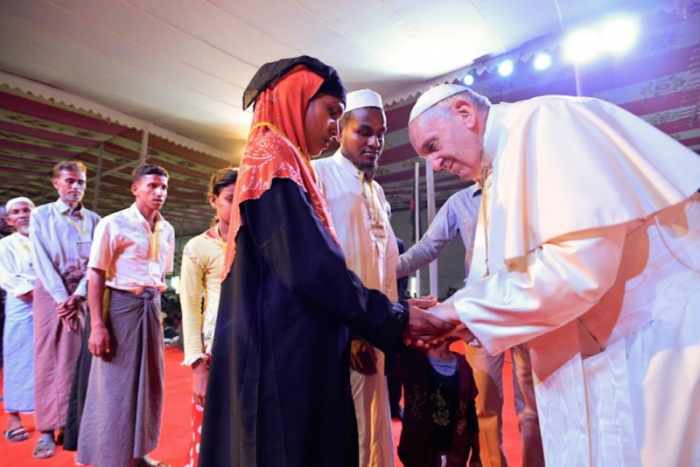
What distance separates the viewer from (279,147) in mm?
1260

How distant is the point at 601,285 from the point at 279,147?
103 centimetres

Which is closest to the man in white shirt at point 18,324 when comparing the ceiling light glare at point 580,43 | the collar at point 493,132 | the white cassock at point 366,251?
the white cassock at point 366,251

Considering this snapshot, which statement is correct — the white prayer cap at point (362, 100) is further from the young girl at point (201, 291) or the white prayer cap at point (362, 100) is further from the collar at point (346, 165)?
the young girl at point (201, 291)

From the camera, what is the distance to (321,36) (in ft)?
13.8

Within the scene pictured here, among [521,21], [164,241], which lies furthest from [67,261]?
[521,21]

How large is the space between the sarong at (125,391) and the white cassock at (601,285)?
8.27 ft

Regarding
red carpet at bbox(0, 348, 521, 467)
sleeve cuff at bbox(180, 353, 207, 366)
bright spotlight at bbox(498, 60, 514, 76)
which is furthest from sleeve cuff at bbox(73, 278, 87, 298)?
bright spotlight at bbox(498, 60, 514, 76)

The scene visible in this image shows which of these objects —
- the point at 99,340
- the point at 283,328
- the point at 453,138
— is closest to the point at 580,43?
the point at 453,138

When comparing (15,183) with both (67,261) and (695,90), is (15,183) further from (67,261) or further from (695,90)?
(695,90)

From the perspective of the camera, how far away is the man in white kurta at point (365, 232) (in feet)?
6.33

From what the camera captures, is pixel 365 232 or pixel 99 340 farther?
pixel 99 340

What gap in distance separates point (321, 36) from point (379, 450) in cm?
399

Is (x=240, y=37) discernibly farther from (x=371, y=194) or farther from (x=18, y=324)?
Answer: (x=18, y=324)

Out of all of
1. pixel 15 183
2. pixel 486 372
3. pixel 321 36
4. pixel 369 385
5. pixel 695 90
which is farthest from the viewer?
pixel 15 183
